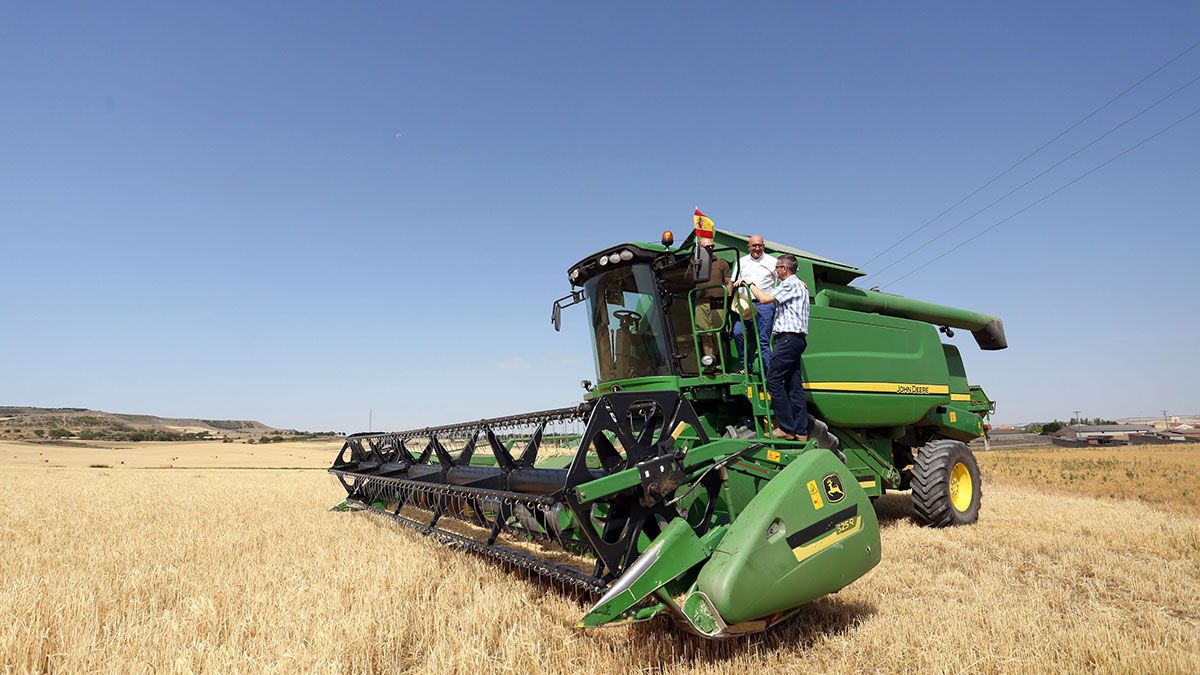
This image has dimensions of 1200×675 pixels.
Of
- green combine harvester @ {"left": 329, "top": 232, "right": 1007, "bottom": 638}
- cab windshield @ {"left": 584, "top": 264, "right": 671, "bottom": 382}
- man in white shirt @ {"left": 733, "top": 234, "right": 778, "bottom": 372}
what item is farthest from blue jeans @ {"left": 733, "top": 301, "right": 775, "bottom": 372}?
cab windshield @ {"left": 584, "top": 264, "right": 671, "bottom": 382}

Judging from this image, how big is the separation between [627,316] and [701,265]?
1.51m

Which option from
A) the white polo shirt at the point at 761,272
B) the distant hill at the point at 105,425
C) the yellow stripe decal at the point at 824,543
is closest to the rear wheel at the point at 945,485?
the white polo shirt at the point at 761,272

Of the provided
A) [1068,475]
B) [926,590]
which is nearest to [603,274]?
[926,590]

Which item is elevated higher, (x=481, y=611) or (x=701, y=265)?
(x=701, y=265)

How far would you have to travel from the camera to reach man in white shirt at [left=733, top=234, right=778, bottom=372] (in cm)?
483

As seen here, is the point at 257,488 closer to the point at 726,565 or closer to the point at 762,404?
the point at 762,404

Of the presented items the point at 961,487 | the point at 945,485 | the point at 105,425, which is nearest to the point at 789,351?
the point at 945,485

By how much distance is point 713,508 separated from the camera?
3.23m

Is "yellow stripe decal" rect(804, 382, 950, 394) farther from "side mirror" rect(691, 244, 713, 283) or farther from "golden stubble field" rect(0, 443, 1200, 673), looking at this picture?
"side mirror" rect(691, 244, 713, 283)

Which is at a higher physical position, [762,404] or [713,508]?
[762,404]

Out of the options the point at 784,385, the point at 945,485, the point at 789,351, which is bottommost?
the point at 945,485

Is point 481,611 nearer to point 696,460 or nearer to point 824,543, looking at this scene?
point 696,460

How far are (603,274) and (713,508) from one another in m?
3.17

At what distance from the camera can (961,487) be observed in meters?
6.92
